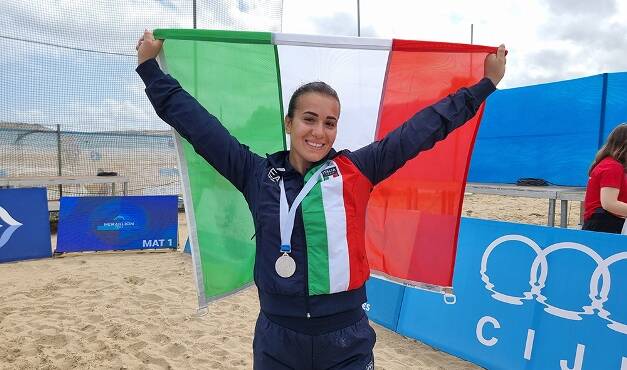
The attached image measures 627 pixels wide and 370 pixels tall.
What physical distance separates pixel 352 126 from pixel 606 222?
2.74m

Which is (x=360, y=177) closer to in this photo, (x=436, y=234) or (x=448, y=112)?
(x=448, y=112)

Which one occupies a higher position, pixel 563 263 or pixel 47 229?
pixel 563 263

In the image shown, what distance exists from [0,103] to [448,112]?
11534 mm

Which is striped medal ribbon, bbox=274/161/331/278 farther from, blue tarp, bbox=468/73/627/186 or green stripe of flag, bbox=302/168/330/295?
blue tarp, bbox=468/73/627/186

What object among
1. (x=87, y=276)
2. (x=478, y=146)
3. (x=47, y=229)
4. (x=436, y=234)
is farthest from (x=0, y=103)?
(x=436, y=234)

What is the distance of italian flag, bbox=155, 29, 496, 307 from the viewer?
2258 mm

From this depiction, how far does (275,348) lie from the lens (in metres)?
1.69

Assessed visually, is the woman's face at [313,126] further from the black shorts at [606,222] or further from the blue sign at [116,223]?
the blue sign at [116,223]

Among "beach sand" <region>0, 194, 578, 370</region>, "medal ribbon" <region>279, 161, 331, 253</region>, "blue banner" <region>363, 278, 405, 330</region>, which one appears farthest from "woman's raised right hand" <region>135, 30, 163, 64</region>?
"blue banner" <region>363, 278, 405, 330</region>

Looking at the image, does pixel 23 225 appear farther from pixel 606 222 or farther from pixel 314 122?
pixel 606 222

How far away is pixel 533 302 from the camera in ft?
11.3

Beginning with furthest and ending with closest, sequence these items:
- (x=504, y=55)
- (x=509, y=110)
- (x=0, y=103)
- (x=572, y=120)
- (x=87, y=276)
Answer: (x=0, y=103)
(x=509, y=110)
(x=572, y=120)
(x=87, y=276)
(x=504, y=55)

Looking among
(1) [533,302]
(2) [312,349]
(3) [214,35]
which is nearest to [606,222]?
(1) [533,302]

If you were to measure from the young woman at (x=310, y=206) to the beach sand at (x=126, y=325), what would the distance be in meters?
1.11
